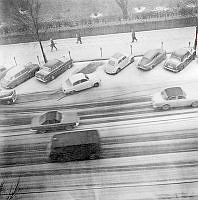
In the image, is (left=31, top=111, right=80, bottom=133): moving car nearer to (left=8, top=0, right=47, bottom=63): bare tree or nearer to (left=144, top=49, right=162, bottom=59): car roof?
(left=8, top=0, right=47, bottom=63): bare tree

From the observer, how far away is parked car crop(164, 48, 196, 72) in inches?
909

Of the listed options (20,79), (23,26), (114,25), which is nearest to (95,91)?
(20,79)

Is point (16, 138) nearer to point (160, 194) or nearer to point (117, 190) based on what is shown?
point (117, 190)

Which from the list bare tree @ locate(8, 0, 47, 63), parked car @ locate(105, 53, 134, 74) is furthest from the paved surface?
bare tree @ locate(8, 0, 47, 63)

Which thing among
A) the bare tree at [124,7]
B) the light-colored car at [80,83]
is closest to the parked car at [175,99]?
the light-colored car at [80,83]

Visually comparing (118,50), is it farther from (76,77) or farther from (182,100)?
(182,100)

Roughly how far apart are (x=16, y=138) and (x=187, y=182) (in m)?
10.2

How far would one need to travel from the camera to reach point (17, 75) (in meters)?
24.4

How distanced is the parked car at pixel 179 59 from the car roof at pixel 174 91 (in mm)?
3034

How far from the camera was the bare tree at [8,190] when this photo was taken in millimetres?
16078

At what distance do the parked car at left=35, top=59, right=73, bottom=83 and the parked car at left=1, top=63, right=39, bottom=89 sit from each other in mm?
Result: 867

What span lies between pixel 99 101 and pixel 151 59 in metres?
5.38

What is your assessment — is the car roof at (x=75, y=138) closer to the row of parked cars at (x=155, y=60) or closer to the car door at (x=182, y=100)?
the car door at (x=182, y=100)

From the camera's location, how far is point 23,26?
29359 millimetres
